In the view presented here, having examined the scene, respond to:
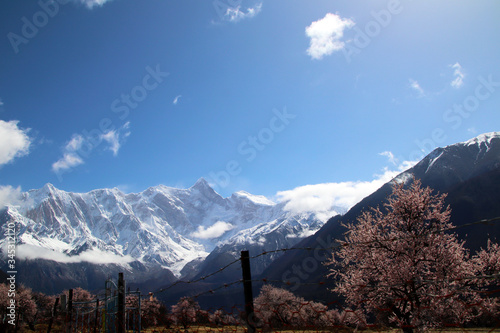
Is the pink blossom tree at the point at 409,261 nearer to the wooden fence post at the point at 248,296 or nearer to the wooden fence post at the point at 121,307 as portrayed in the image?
the wooden fence post at the point at 248,296

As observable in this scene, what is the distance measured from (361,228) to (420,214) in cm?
389

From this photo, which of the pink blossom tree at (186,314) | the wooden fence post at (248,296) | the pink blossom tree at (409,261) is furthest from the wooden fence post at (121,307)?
the pink blossom tree at (409,261)

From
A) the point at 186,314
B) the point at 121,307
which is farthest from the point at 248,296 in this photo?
the point at 121,307

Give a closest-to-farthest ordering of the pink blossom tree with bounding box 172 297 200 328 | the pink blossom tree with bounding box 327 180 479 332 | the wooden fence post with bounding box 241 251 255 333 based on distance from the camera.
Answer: the wooden fence post with bounding box 241 251 255 333 < the pink blossom tree with bounding box 172 297 200 328 < the pink blossom tree with bounding box 327 180 479 332

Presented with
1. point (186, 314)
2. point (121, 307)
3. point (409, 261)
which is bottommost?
point (186, 314)

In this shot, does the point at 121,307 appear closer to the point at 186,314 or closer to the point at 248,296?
the point at 186,314

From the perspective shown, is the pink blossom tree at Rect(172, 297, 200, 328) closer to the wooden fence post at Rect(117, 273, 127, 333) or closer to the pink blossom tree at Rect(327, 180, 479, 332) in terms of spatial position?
the wooden fence post at Rect(117, 273, 127, 333)

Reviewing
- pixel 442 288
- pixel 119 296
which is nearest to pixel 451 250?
pixel 442 288

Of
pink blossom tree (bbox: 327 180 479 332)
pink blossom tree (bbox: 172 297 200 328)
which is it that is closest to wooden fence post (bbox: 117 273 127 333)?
pink blossom tree (bbox: 172 297 200 328)

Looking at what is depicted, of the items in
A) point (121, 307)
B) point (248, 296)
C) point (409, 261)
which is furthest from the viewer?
point (409, 261)

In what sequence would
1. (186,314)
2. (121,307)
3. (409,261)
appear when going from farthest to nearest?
(409,261)
(186,314)
(121,307)

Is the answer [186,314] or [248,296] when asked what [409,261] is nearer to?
[248,296]

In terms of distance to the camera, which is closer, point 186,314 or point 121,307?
point 121,307

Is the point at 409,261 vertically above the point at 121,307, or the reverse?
the point at 409,261
